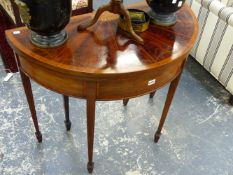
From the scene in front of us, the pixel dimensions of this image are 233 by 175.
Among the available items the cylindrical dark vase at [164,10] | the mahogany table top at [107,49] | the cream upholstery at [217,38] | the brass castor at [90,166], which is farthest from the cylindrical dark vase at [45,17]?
the cream upholstery at [217,38]

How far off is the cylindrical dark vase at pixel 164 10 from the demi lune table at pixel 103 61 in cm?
4

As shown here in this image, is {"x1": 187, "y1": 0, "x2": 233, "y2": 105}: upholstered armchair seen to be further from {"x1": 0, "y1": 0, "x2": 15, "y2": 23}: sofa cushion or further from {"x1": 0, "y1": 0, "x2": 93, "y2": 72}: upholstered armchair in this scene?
{"x1": 0, "y1": 0, "x2": 15, "y2": 23}: sofa cushion

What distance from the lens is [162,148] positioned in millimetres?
1433

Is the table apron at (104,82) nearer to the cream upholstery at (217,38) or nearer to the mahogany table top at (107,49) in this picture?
the mahogany table top at (107,49)

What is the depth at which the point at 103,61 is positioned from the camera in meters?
0.85

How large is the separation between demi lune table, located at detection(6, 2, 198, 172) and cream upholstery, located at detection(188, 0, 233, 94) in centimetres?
67

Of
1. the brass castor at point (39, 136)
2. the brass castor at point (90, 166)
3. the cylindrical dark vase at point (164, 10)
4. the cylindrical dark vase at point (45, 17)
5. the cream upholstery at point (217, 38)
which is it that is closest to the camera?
the cylindrical dark vase at point (45, 17)

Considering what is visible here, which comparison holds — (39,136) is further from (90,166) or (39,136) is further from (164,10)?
(164,10)

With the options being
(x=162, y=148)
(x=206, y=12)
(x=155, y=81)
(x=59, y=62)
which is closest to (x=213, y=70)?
(x=206, y=12)

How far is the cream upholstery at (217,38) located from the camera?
157 centimetres

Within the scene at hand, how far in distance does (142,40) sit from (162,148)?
0.72 meters

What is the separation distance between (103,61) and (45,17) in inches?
8.5

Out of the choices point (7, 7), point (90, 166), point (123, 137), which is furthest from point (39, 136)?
point (7, 7)

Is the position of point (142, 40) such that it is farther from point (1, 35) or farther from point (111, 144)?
point (1, 35)
